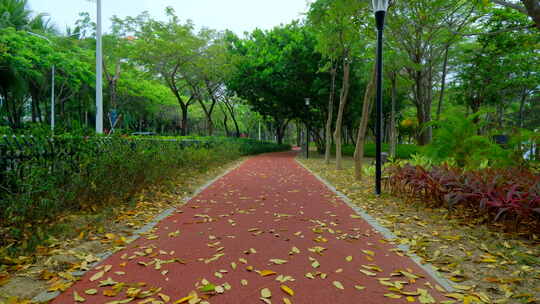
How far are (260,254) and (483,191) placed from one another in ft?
10.5

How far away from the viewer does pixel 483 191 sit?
4348mm

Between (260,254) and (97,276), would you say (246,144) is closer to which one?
(260,254)

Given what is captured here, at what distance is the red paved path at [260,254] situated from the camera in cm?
265

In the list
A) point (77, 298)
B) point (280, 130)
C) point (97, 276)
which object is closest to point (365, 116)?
point (97, 276)

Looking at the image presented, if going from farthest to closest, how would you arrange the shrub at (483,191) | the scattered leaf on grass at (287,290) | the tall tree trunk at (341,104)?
the tall tree trunk at (341,104)
the shrub at (483,191)
the scattered leaf on grass at (287,290)

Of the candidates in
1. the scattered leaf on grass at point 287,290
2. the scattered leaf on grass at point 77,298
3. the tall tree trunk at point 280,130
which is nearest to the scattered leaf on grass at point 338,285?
the scattered leaf on grass at point 287,290

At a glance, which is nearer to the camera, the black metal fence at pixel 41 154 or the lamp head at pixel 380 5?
the black metal fence at pixel 41 154

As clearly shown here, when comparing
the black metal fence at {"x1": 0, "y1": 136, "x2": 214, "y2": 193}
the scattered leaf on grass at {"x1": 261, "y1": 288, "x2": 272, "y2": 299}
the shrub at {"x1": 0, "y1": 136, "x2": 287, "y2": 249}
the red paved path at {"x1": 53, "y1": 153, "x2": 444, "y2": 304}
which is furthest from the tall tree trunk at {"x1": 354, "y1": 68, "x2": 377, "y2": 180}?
the scattered leaf on grass at {"x1": 261, "y1": 288, "x2": 272, "y2": 299}

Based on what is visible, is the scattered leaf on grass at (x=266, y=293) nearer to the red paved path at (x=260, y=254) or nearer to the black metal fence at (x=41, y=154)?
the red paved path at (x=260, y=254)

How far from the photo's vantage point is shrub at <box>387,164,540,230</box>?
3.79 meters

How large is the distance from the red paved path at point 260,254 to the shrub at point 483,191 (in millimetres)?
1383

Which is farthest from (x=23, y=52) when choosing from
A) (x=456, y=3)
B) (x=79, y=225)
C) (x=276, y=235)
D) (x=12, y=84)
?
(x=456, y=3)

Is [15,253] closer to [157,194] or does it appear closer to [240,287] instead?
[240,287]

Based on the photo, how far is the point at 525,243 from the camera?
12.2ft
